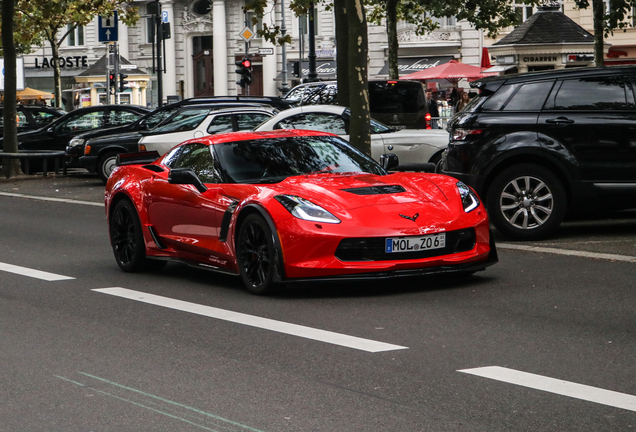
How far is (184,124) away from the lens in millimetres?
20297

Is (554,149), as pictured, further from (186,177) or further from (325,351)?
(325,351)

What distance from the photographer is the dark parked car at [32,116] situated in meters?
27.7

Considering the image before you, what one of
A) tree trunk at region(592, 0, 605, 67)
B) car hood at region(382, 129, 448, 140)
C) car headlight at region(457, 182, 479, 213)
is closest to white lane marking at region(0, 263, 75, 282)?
car headlight at region(457, 182, 479, 213)

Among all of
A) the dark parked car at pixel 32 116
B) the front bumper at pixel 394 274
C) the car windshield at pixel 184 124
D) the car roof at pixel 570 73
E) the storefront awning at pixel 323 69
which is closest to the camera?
the front bumper at pixel 394 274

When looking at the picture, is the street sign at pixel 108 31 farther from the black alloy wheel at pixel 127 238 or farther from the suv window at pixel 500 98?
the black alloy wheel at pixel 127 238

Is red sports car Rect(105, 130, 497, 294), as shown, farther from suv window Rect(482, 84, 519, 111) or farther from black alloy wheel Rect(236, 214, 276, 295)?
suv window Rect(482, 84, 519, 111)

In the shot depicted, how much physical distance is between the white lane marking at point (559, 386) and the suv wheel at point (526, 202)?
19.2 feet

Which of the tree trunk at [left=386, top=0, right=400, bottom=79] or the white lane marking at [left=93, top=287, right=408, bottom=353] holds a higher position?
the tree trunk at [left=386, top=0, right=400, bottom=79]

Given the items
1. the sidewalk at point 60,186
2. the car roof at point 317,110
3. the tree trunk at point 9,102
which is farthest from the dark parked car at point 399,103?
the tree trunk at point 9,102

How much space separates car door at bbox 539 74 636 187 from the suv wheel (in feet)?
0.98

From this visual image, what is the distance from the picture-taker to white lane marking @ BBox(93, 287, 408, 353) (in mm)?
6423

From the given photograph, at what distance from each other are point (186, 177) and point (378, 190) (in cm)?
164

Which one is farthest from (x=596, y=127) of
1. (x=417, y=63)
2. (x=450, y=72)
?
(x=417, y=63)

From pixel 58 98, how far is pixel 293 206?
40.4m
